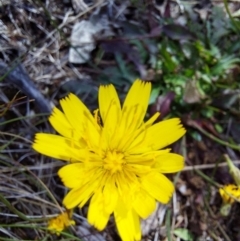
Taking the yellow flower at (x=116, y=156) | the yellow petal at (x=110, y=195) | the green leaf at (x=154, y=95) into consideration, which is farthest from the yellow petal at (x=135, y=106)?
the green leaf at (x=154, y=95)

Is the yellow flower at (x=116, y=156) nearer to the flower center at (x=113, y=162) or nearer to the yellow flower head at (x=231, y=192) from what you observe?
the flower center at (x=113, y=162)

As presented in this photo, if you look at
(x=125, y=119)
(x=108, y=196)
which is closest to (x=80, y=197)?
(x=108, y=196)

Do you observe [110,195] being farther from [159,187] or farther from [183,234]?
[183,234]

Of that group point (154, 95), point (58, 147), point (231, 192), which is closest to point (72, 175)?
point (58, 147)

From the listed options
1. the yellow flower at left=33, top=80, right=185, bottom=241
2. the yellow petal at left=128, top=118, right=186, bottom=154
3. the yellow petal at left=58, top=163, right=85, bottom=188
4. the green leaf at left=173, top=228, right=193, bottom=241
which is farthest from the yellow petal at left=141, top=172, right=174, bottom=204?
the green leaf at left=173, top=228, right=193, bottom=241

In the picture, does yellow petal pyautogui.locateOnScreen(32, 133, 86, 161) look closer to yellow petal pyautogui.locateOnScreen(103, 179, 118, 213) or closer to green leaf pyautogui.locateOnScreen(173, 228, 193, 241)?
yellow petal pyautogui.locateOnScreen(103, 179, 118, 213)

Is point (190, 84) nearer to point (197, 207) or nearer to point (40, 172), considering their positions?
point (197, 207)
